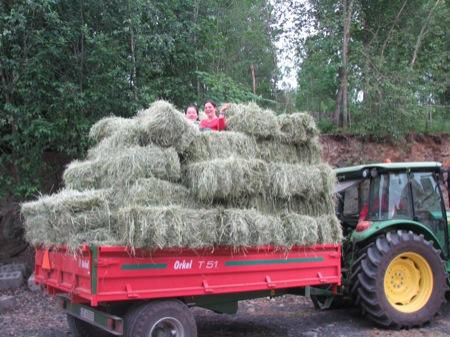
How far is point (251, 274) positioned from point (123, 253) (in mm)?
1510

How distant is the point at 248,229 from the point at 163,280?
3.35 feet

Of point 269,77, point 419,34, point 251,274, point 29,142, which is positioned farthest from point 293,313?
point 269,77

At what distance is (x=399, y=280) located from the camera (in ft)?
24.2

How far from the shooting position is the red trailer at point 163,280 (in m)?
5.22

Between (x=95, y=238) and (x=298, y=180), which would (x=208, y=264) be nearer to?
(x=95, y=238)

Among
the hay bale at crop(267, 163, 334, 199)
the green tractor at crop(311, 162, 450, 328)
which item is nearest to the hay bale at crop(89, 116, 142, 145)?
the hay bale at crop(267, 163, 334, 199)

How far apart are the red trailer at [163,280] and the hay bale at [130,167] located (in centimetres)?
81

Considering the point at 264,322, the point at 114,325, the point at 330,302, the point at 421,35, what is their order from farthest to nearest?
the point at 421,35, the point at 330,302, the point at 264,322, the point at 114,325

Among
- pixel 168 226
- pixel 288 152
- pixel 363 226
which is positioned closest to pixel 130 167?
pixel 168 226

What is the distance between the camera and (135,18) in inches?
410

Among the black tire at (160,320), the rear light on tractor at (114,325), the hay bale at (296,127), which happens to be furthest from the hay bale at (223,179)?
the rear light on tractor at (114,325)

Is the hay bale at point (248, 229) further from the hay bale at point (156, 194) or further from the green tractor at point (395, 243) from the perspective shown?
the green tractor at point (395, 243)

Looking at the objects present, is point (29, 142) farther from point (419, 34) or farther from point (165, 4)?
point (419, 34)

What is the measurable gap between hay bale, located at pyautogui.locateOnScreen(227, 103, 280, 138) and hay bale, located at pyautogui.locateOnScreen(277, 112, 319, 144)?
115 mm
